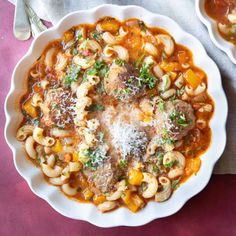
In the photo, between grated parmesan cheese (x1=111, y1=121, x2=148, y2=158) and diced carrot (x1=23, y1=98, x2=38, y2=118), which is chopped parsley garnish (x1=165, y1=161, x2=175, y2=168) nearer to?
grated parmesan cheese (x1=111, y1=121, x2=148, y2=158)

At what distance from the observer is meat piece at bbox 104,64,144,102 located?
2.94 metres

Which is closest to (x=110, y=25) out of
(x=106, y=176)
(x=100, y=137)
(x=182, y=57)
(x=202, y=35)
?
(x=182, y=57)

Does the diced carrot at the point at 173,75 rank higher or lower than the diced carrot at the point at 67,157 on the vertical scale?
higher

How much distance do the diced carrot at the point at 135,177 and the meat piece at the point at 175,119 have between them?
0.29 m

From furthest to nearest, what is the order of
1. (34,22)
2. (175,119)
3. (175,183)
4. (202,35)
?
(34,22) < (202,35) < (175,183) < (175,119)

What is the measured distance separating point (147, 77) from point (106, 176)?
2.22 ft

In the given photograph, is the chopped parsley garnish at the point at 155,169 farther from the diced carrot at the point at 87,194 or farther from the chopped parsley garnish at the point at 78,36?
the chopped parsley garnish at the point at 78,36

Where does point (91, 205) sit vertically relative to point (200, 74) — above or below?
below

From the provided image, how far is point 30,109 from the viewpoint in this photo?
122 inches

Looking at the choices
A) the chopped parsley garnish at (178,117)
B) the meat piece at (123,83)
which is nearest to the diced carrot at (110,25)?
the meat piece at (123,83)

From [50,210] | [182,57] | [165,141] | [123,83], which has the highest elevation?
[182,57]

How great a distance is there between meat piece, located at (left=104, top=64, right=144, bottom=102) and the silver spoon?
0.74m

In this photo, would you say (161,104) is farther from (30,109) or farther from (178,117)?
(30,109)

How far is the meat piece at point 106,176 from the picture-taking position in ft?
9.79
